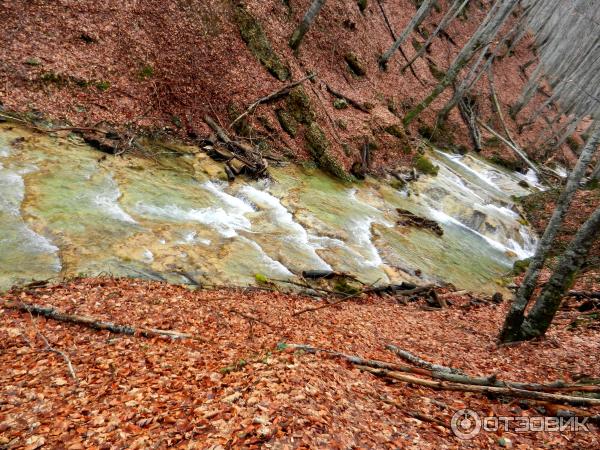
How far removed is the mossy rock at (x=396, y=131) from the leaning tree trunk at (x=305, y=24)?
6618 millimetres

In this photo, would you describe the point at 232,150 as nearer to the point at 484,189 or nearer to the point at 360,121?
the point at 360,121

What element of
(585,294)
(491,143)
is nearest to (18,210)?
(585,294)

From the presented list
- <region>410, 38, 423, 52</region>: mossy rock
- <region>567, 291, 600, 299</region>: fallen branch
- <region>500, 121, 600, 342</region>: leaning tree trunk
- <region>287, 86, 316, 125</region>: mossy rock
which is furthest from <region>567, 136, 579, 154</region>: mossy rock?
<region>500, 121, 600, 342</region>: leaning tree trunk

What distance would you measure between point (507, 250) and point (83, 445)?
18838mm

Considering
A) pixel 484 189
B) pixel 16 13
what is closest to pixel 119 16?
pixel 16 13

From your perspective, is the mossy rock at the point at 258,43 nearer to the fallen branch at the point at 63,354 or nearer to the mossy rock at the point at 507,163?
the fallen branch at the point at 63,354

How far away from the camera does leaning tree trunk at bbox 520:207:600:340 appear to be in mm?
6617

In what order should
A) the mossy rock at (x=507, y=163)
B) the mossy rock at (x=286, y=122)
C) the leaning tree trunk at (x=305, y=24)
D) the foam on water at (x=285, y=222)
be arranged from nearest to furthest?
the foam on water at (x=285, y=222) < the mossy rock at (x=286, y=122) < the leaning tree trunk at (x=305, y=24) < the mossy rock at (x=507, y=163)

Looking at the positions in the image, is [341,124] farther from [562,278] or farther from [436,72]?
[436,72]

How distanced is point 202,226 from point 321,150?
8.54 meters

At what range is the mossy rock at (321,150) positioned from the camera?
695 inches

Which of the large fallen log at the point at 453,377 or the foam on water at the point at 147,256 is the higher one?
the large fallen log at the point at 453,377

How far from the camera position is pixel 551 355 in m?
7.11

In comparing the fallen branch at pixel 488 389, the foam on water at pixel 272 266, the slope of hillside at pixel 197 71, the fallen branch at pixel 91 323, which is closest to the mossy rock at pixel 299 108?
the slope of hillside at pixel 197 71
